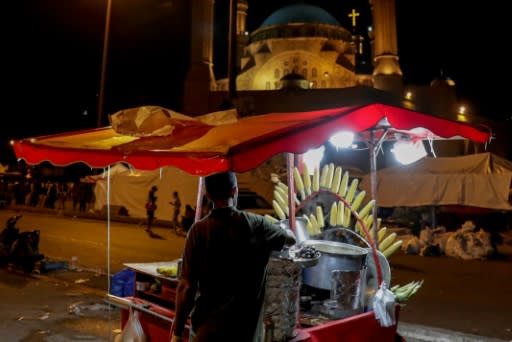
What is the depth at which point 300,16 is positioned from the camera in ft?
177

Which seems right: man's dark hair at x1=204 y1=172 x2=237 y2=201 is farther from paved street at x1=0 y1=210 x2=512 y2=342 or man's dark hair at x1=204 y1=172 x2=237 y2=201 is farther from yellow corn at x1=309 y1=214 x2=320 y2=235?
yellow corn at x1=309 y1=214 x2=320 y2=235

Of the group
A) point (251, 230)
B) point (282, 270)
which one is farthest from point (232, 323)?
point (282, 270)

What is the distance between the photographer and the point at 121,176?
22.5 metres

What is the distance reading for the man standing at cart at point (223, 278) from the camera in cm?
277

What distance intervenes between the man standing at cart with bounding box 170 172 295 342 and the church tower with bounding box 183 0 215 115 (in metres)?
35.7

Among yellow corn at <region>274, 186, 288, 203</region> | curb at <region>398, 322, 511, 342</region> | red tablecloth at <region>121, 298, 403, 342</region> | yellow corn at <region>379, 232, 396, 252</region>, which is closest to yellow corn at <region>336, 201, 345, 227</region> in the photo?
yellow corn at <region>379, 232, 396, 252</region>

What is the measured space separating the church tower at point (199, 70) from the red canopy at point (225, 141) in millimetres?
33629

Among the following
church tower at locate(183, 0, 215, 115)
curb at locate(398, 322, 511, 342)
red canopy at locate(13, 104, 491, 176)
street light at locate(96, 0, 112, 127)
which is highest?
church tower at locate(183, 0, 215, 115)

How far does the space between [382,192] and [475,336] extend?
441 inches

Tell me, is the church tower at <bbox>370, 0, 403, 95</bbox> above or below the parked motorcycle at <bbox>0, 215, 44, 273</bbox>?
above

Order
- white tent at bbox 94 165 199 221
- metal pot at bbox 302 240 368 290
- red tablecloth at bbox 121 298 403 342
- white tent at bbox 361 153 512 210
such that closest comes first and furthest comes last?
red tablecloth at bbox 121 298 403 342, metal pot at bbox 302 240 368 290, white tent at bbox 361 153 512 210, white tent at bbox 94 165 199 221

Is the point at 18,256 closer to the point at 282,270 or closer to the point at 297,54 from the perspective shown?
the point at 282,270

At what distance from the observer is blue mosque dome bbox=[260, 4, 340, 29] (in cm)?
5369

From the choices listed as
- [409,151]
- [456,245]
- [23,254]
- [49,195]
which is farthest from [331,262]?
[49,195]
